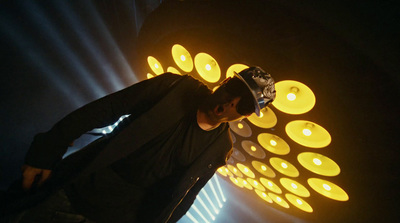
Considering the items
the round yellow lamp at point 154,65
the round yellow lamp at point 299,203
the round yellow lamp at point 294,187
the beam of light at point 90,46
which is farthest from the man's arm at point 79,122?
the round yellow lamp at point 299,203

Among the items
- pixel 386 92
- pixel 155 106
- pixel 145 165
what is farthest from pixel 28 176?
pixel 386 92

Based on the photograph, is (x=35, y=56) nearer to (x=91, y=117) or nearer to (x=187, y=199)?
(x=91, y=117)

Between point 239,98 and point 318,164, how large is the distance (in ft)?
5.95

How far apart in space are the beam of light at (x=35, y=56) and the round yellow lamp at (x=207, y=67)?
2.36 metres

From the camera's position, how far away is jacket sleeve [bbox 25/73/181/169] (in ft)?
3.41

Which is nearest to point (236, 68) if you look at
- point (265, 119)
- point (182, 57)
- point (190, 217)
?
point (265, 119)

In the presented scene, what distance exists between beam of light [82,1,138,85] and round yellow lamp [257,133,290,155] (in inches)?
126

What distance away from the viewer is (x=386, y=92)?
1.23 m

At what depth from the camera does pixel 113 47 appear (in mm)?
3283

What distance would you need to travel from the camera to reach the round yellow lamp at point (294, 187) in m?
3.09

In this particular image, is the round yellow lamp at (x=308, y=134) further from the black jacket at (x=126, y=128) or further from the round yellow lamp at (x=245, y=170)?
the round yellow lamp at (x=245, y=170)

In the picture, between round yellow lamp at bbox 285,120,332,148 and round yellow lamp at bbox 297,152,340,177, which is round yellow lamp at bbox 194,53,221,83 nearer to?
round yellow lamp at bbox 285,120,332,148

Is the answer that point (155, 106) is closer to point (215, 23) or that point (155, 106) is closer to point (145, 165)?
point (145, 165)

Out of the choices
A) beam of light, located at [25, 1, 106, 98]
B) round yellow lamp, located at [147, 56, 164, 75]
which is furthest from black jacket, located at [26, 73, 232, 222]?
beam of light, located at [25, 1, 106, 98]
